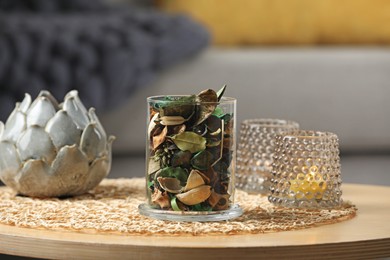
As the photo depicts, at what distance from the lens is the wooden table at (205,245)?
0.80 meters

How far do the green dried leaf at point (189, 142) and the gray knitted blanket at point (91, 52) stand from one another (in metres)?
1.09

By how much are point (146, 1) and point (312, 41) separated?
0.51 metres

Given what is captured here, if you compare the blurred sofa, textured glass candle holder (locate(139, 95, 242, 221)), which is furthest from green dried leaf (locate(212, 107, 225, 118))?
the blurred sofa

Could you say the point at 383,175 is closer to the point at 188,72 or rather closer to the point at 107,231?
the point at 188,72

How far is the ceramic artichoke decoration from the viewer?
106 centimetres

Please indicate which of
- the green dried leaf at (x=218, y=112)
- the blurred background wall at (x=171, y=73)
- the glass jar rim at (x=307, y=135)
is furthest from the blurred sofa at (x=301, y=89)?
the green dried leaf at (x=218, y=112)

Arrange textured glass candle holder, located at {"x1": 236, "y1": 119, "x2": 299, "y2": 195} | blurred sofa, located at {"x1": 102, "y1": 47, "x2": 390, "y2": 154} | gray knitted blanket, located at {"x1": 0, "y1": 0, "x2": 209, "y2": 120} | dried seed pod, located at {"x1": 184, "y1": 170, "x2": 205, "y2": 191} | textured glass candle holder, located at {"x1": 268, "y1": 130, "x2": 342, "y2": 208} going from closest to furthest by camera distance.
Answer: dried seed pod, located at {"x1": 184, "y1": 170, "x2": 205, "y2": 191} < textured glass candle holder, located at {"x1": 268, "y1": 130, "x2": 342, "y2": 208} < textured glass candle holder, located at {"x1": 236, "y1": 119, "x2": 299, "y2": 195} < gray knitted blanket, located at {"x1": 0, "y1": 0, "x2": 209, "y2": 120} < blurred sofa, located at {"x1": 102, "y1": 47, "x2": 390, "y2": 154}

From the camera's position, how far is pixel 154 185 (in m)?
0.95

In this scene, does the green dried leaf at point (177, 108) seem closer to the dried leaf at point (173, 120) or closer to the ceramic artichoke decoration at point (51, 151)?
the dried leaf at point (173, 120)

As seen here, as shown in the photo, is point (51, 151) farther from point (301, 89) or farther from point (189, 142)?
point (301, 89)

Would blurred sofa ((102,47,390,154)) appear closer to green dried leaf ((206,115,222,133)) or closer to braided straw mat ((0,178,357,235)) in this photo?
braided straw mat ((0,178,357,235))

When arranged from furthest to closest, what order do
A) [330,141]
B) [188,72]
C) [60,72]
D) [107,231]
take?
[188,72] < [60,72] < [330,141] < [107,231]

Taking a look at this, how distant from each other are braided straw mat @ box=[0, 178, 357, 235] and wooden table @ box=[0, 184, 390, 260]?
18 mm

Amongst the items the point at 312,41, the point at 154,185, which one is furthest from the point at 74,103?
the point at 312,41
